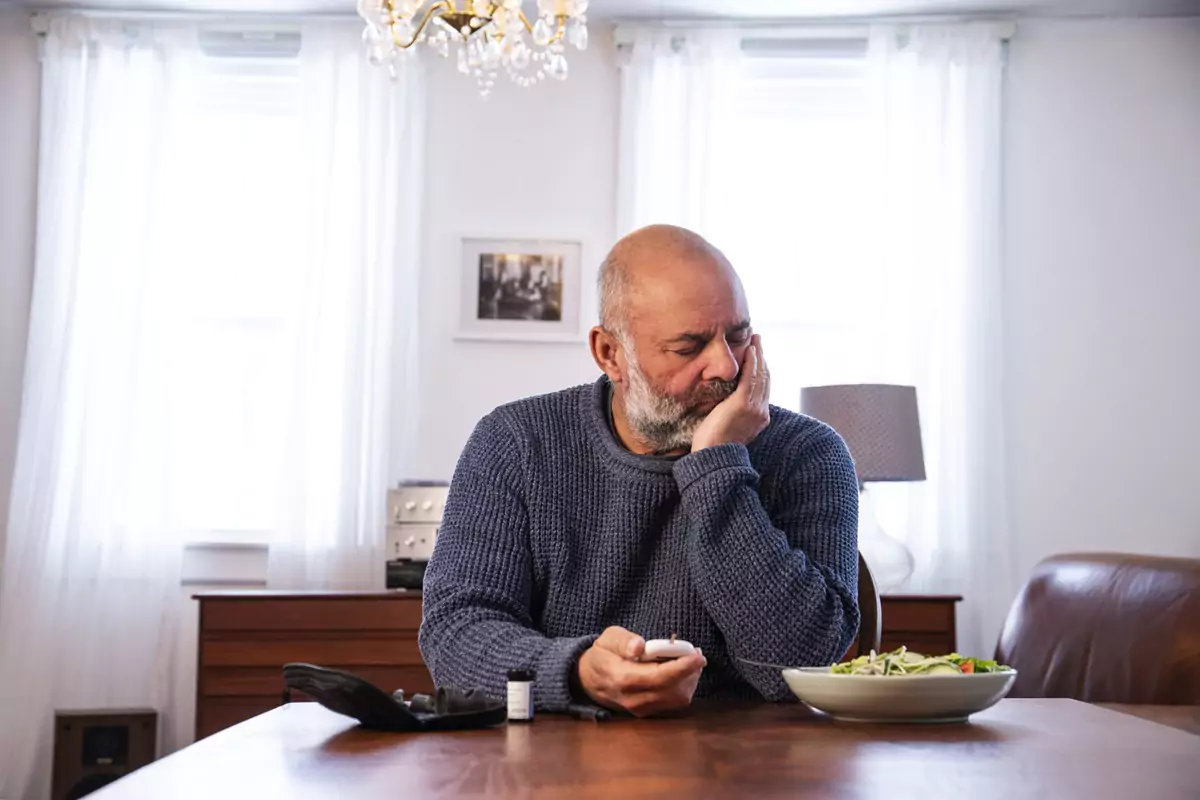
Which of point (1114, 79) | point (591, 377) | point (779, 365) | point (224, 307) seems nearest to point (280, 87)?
point (224, 307)

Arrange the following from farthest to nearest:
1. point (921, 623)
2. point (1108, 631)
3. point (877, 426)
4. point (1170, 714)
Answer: point (921, 623), point (877, 426), point (1108, 631), point (1170, 714)

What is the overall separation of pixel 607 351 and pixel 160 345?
3.12 metres

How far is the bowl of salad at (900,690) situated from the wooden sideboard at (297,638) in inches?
102

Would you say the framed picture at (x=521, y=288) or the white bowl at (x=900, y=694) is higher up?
the framed picture at (x=521, y=288)

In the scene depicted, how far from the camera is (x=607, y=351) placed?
202 cm

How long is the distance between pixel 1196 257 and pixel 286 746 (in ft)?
14.5

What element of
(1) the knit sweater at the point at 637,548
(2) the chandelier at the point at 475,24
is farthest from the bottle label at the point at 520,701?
(2) the chandelier at the point at 475,24

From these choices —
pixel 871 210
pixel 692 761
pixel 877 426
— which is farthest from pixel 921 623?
pixel 692 761

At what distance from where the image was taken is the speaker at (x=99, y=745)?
4.14 metres

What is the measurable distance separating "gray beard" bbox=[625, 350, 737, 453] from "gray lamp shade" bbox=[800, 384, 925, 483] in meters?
2.00

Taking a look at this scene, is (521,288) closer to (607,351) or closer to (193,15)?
(193,15)

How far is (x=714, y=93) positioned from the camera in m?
4.79

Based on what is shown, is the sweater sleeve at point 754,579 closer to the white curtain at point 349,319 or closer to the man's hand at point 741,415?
the man's hand at point 741,415

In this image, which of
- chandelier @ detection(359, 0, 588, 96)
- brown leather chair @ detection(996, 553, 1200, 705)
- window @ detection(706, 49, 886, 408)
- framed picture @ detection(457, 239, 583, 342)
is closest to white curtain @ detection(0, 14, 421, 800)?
framed picture @ detection(457, 239, 583, 342)
